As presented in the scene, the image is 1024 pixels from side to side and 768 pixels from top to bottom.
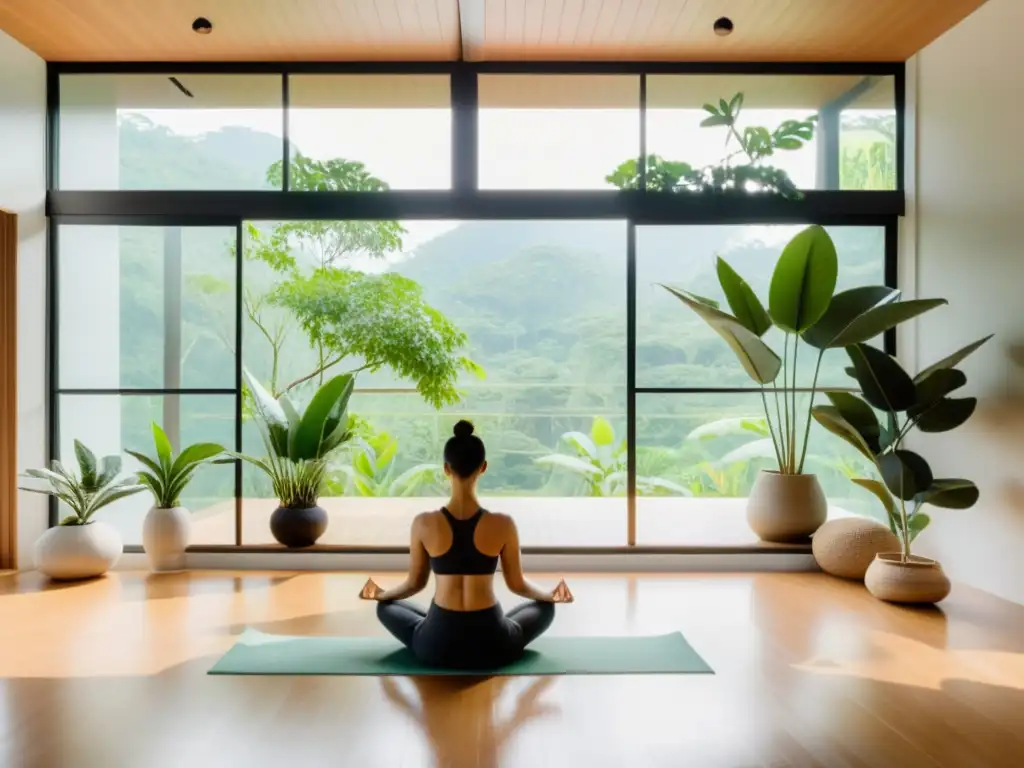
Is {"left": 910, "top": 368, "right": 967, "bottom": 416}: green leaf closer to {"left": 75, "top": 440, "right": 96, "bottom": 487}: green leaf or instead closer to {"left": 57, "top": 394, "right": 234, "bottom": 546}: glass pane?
{"left": 57, "top": 394, "right": 234, "bottom": 546}: glass pane

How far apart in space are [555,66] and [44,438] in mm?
3916

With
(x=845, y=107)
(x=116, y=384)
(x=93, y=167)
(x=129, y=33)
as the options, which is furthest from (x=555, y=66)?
(x=116, y=384)

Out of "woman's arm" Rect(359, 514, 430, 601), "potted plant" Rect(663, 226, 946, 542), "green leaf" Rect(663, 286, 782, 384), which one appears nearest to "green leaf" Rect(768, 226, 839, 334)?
"potted plant" Rect(663, 226, 946, 542)

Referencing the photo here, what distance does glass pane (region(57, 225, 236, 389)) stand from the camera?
5.29 m

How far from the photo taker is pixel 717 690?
3.07 meters

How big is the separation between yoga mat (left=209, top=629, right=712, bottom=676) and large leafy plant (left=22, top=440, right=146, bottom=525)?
5.51 ft

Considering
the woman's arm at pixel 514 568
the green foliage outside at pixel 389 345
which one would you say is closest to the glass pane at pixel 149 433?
the green foliage outside at pixel 389 345

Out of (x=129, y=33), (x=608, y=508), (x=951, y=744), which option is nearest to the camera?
(x=951, y=744)

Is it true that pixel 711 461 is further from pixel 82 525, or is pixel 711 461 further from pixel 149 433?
pixel 82 525

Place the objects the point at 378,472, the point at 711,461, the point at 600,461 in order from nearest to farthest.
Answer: the point at 711,461 → the point at 378,472 → the point at 600,461

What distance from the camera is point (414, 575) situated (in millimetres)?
3283

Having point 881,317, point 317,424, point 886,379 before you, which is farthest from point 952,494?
point 317,424

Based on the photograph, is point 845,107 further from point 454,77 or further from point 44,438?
point 44,438

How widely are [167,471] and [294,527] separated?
0.80 metres
